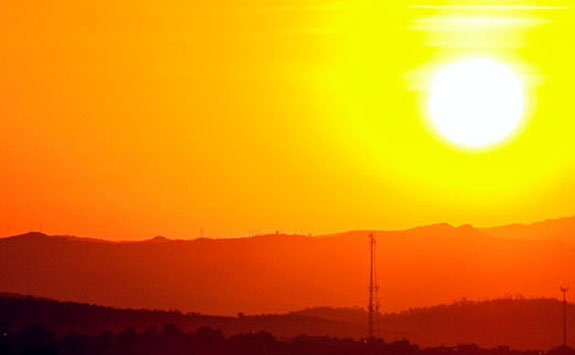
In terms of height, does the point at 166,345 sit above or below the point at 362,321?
below

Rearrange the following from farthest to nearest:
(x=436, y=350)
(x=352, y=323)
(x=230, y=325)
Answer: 1. (x=352, y=323)
2. (x=230, y=325)
3. (x=436, y=350)

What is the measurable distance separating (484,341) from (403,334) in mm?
6438

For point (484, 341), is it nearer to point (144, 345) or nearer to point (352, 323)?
point (352, 323)

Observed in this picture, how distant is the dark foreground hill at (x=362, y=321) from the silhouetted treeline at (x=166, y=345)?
43.2 feet

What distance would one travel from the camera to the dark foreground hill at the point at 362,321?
8369cm

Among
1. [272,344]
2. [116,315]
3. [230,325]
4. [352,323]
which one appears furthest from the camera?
[352,323]

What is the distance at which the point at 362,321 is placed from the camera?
13075 cm

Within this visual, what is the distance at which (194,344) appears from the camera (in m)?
63.6

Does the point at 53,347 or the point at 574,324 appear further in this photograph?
the point at 574,324

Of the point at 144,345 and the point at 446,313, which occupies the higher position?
the point at 446,313

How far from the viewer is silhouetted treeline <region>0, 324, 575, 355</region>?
61.8 meters

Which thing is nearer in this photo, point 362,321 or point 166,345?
point 166,345

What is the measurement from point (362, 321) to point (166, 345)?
6850 centimetres

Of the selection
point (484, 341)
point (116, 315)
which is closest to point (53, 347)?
point (116, 315)
